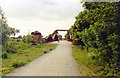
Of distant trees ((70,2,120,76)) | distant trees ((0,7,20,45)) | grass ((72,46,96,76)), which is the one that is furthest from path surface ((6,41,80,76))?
distant trees ((0,7,20,45))

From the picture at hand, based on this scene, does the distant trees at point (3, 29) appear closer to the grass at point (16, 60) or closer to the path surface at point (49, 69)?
the grass at point (16, 60)

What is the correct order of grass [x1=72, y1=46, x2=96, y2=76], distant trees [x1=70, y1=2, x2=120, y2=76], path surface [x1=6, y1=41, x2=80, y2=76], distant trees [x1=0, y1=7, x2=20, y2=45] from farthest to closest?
distant trees [x1=0, y1=7, x2=20, y2=45] → grass [x1=72, y1=46, x2=96, y2=76] → path surface [x1=6, y1=41, x2=80, y2=76] → distant trees [x1=70, y1=2, x2=120, y2=76]

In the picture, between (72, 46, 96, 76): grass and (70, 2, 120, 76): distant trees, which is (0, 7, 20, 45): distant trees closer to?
(72, 46, 96, 76): grass

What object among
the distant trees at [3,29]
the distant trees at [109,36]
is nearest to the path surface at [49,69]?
the distant trees at [109,36]

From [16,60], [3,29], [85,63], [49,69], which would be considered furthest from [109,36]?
[3,29]

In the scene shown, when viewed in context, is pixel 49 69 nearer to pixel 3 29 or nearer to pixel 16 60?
pixel 16 60

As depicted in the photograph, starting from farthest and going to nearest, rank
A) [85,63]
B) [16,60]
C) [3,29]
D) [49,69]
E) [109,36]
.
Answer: [3,29]
[16,60]
[85,63]
[49,69]
[109,36]

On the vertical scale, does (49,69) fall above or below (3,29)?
below

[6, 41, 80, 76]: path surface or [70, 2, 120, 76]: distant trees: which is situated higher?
[70, 2, 120, 76]: distant trees

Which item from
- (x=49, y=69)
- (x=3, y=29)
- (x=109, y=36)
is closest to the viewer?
(x=109, y=36)

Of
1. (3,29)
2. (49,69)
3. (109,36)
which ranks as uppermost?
(3,29)

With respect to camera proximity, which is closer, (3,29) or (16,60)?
(16,60)

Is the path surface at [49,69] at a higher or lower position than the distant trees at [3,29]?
lower

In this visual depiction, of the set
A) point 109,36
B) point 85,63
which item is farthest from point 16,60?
point 109,36
